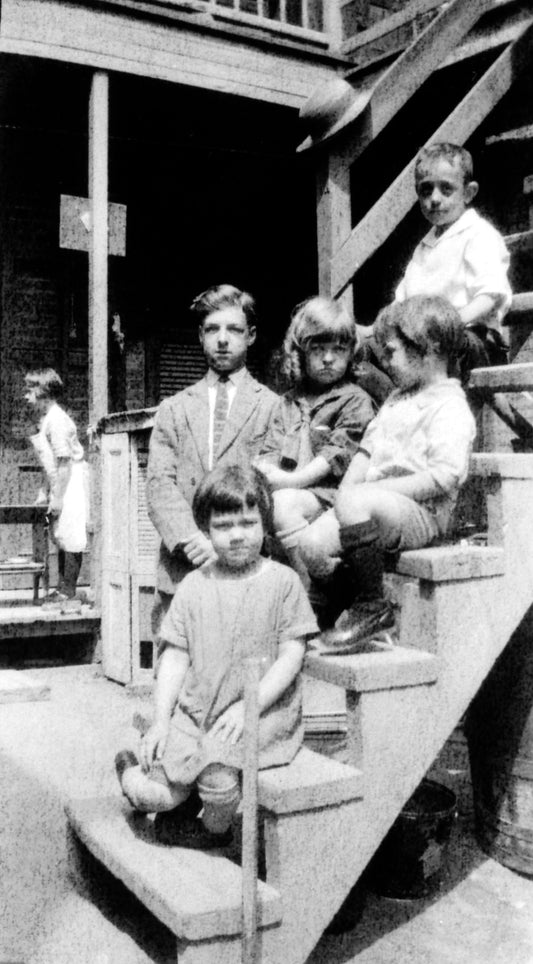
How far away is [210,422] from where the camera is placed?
11.4 feet

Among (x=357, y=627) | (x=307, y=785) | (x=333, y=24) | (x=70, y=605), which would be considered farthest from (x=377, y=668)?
(x=333, y=24)

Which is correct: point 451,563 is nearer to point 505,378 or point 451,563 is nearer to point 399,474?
point 399,474

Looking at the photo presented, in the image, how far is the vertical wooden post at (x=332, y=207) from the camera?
545 cm

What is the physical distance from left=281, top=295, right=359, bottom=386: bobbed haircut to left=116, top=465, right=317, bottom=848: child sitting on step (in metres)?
0.76

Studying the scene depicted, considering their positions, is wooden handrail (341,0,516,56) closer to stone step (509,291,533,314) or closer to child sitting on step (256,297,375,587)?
Result: stone step (509,291,533,314)

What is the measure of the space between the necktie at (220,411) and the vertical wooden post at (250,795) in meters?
1.50

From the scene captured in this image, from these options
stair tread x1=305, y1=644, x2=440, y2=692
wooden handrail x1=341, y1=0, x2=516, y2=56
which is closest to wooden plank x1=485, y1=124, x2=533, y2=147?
wooden handrail x1=341, y1=0, x2=516, y2=56

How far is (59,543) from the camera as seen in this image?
664 cm

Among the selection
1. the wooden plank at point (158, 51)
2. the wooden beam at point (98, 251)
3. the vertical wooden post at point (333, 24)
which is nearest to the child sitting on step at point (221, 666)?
the wooden beam at point (98, 251)

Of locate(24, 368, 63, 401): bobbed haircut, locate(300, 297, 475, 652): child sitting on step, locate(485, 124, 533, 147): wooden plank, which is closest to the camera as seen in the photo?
locate(300, 297, 475, 652): child sitting on step

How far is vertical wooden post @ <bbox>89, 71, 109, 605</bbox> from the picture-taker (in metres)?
6.27

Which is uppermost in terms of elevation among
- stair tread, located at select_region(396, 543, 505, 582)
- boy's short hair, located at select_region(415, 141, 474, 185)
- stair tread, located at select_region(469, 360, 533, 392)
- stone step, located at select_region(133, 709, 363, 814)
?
boy's short hair, located at select_region(415, 141, 474, 185)

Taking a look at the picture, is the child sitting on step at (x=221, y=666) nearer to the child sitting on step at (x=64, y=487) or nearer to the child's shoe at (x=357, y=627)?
the child's shoe at (x=357, y=627)

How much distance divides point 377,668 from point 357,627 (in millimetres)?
256
